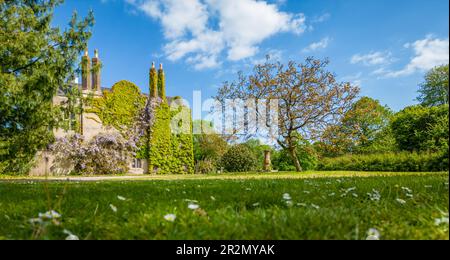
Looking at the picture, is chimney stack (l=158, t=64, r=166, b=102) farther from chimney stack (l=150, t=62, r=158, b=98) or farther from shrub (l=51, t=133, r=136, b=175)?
shrub (l=51, t=133, r=136, b=175)

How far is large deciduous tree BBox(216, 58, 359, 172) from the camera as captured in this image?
18.9m

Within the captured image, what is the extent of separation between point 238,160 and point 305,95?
10.1m

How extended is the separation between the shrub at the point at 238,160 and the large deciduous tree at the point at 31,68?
16048mm

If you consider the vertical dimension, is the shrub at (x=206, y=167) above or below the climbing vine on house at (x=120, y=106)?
below

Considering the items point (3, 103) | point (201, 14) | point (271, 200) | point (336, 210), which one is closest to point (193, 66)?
point (201, 14)

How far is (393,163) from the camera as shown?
799 inches

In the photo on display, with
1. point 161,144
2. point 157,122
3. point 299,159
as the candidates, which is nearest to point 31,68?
point 157,122

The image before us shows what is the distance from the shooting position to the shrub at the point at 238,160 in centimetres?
2692

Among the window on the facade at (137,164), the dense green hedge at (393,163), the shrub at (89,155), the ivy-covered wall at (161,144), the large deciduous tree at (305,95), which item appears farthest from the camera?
the ivy-covered wall at (161,144)

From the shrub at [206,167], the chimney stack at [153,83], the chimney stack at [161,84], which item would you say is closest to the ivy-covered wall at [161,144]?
the chimney stack at [161,84]

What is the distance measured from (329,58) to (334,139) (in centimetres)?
537

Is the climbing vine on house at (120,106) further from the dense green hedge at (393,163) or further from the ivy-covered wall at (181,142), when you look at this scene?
the dense green hedge at (393,163)

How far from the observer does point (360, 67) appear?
859 centimetres

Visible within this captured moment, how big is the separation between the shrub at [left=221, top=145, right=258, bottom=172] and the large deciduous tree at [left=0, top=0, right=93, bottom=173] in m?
16.0
